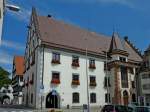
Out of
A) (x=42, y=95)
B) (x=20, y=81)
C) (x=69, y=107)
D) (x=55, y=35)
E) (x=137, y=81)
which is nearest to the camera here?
(x=42, y=95)

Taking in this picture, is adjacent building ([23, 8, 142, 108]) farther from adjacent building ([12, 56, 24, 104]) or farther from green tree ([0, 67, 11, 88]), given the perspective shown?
adjacent building ([12, 56, 24, 104])

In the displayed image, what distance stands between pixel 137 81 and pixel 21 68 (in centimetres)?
4105

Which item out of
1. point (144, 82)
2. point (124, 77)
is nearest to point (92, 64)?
point (124, 77)

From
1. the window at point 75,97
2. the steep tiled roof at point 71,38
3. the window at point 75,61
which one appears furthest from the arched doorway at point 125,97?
the window at point 75,61

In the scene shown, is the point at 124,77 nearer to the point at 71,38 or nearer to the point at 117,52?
the point at 117,52

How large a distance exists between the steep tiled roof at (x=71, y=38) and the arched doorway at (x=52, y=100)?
845 centimetres

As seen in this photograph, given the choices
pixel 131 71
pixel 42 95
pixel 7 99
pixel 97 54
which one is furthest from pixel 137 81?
pixel 7 99

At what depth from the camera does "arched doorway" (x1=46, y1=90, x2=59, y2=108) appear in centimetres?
3800

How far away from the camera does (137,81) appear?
49.2 meters

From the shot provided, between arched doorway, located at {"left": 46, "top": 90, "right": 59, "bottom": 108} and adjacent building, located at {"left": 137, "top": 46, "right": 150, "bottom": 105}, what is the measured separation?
56.1 ft

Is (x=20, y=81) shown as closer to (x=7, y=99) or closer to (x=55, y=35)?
(x=7, y=99)

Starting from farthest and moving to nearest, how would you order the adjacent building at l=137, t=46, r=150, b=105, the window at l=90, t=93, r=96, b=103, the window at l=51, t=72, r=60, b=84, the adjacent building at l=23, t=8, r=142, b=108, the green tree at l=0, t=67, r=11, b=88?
1. the green tree at l=0, t=67, r=11, b=88
2. the adjacent building at l=137, t=46, r=150, b=105
3. the window at l=90, t=93, r=96, b=103
4. the adjacent building at l=23, t=8, r=142, b=108
5. the window at l=51, t=72, r=60, b=84

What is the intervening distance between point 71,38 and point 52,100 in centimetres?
1294

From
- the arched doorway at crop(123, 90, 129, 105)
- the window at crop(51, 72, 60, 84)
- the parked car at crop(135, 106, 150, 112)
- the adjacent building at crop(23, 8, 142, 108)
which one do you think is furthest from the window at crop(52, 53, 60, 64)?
the parked car at crop(135, 106, 150, 112)
